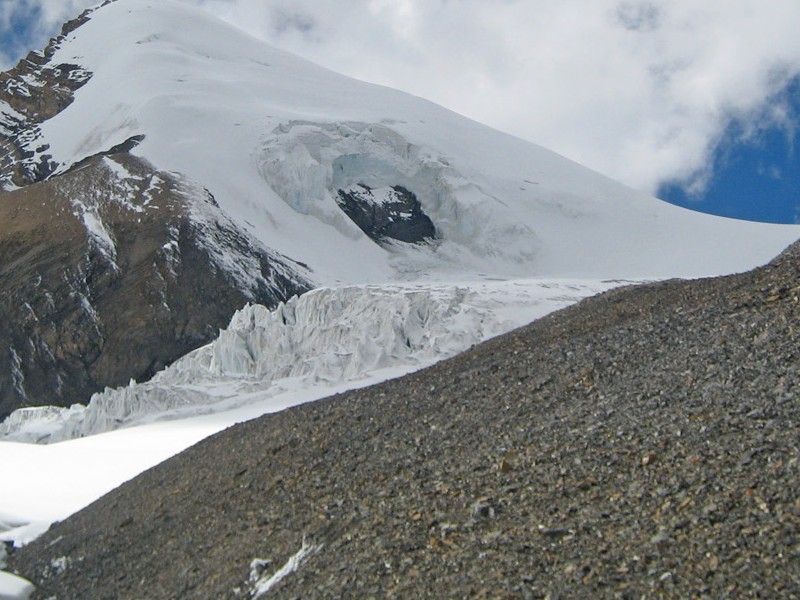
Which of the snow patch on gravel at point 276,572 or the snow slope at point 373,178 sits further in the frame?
the snow slope at point 373,178

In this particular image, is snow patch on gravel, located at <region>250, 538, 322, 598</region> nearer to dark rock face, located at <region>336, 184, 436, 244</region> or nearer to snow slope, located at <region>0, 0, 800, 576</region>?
snow slope, located at <region>0, 0, 800, 576</region>

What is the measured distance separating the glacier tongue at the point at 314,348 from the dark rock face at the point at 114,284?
1145 cm

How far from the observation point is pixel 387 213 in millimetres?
67750

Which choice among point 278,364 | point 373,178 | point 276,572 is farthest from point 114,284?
point 276,572

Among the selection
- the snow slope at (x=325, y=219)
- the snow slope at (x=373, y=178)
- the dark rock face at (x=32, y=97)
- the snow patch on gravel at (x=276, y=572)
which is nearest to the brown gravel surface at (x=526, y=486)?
the snow patch on gravel at (x=276, y=572)

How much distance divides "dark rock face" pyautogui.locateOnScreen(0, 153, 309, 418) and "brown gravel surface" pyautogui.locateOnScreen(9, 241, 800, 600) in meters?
37.8

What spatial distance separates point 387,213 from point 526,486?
5920 cm

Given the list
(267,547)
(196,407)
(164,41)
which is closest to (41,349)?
(196,407)

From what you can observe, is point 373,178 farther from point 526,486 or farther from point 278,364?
point 526,486

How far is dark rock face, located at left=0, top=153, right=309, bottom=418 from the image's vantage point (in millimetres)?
52156

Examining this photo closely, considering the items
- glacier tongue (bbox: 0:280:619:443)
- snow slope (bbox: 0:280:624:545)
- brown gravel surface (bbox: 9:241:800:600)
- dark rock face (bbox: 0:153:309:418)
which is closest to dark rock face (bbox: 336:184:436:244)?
dark rock face (bbox: 0:153:309:418)

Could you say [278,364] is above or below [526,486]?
below

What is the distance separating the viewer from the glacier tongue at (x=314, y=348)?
33.1m

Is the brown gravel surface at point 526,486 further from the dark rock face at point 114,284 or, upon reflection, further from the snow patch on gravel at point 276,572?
the dark rock face at point 114,284
